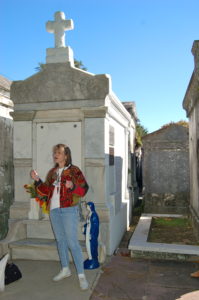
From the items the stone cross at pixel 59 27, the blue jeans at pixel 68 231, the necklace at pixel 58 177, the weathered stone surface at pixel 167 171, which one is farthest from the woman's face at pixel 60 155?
the weathered stone surface at pixel 167 171

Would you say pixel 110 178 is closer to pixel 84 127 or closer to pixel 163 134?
pixel 84 127

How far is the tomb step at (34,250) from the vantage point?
4.50m

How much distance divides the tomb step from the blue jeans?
0.77 m

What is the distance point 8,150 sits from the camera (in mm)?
5941

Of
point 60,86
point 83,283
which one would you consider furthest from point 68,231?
point 60,86

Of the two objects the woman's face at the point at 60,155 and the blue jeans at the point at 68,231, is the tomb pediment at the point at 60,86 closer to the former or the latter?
the woman's face at the point at 60,155

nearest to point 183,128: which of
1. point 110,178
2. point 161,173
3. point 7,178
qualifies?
point 161,173

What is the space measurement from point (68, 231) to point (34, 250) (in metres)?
1.35

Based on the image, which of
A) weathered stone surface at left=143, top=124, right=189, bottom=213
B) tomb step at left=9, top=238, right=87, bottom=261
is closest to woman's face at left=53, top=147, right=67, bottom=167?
tomb step at left=9, top=238, right=87, bottom=261

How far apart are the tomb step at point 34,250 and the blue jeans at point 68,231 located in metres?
0.77

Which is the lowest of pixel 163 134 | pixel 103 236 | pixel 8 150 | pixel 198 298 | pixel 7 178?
pixel 198 298

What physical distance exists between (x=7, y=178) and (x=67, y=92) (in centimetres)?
223

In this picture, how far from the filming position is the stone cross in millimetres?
5082

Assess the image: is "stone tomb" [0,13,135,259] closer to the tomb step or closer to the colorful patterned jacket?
the tomb step
